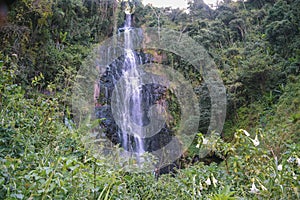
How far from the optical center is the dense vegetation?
1.04m

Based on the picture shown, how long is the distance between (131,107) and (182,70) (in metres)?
2.90

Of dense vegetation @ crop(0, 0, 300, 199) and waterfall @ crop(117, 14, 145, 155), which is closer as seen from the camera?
dense vegetation @ crop(0, 0, 300, 199)

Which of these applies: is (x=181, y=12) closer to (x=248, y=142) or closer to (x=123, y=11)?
(x=123, y=11)

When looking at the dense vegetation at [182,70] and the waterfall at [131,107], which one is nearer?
the dense vegetation at [182,70]

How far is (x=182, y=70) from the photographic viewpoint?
10.8 m

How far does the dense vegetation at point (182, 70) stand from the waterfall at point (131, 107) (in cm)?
163

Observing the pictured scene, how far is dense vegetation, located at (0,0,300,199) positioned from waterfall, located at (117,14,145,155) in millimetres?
1629

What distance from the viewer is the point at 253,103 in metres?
8.95

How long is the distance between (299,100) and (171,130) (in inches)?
166

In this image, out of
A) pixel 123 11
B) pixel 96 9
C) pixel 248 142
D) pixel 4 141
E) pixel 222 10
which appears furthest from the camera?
pixel 222 10

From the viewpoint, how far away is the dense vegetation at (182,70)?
3.41 ft

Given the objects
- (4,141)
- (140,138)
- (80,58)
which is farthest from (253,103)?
(4,141)

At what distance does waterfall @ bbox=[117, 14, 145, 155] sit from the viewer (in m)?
8.65

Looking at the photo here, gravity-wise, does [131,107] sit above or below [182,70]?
below
